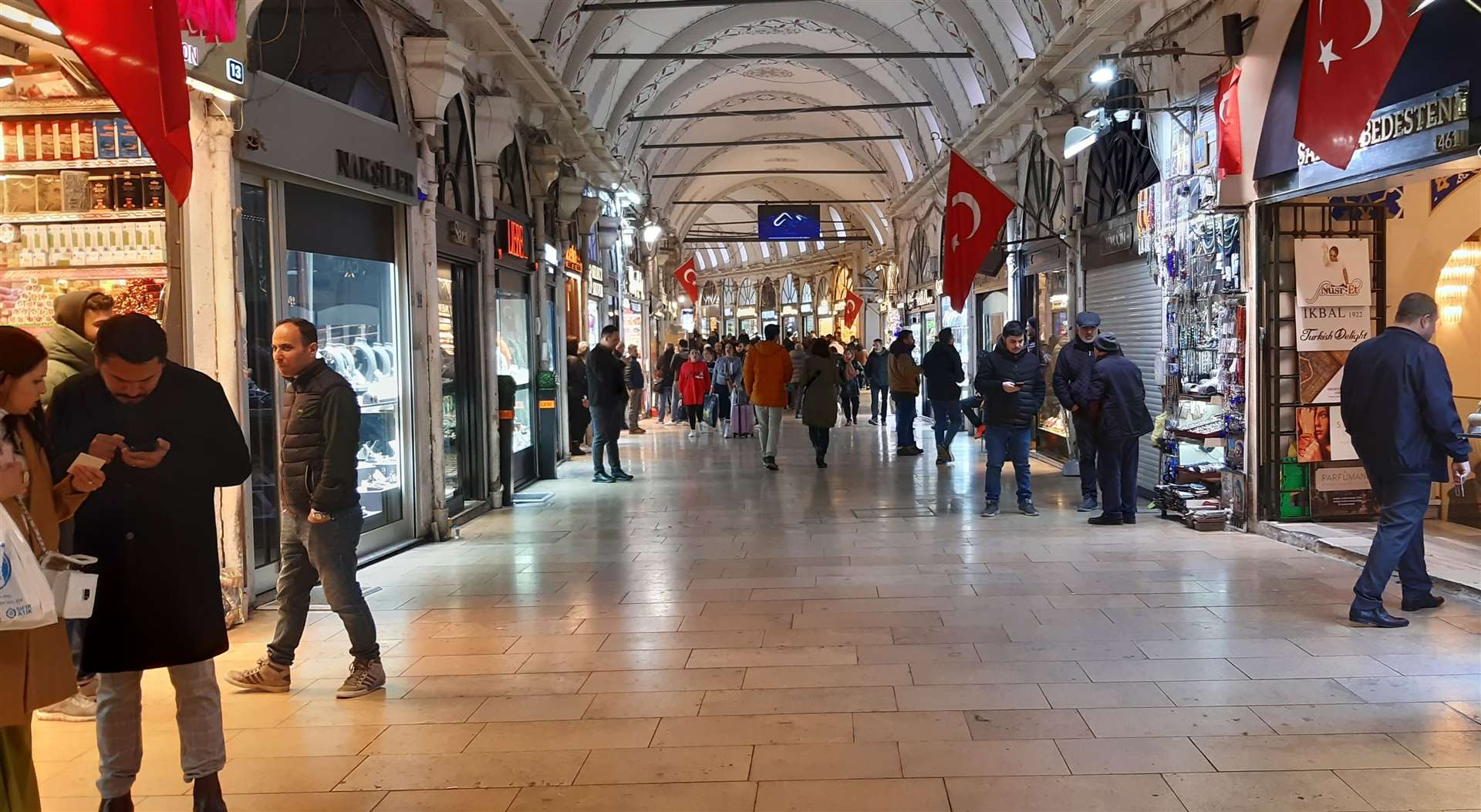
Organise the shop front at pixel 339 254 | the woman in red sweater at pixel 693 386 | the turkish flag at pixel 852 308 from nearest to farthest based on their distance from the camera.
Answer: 1. the shop front at pixel 339 254
2. the woman in red sweater at pixel 693 386
3. the turkish flag at pixel 852 308

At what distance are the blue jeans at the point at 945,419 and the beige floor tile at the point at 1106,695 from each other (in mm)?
8061

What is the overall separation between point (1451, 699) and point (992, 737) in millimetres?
1663

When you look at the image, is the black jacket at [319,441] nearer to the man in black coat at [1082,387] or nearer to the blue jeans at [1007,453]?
the blue jeans at [1007,453]

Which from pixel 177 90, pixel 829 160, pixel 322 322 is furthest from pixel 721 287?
pixel 177 90

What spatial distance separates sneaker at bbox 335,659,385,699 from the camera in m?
4.25

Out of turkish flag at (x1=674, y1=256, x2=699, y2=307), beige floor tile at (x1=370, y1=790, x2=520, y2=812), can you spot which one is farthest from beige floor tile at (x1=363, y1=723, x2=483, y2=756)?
turkish flag at (x1=674, y1=256, x2=699, y2=307)

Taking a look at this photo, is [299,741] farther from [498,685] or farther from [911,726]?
[911,726]

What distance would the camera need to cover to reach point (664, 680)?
4.35 meters

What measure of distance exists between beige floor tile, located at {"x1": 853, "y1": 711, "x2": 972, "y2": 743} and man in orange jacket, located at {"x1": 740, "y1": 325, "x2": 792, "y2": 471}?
25.4 feet

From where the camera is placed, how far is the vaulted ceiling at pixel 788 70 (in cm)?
1245

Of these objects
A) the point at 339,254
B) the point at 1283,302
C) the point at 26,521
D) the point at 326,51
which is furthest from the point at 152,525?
the point at 1283,302

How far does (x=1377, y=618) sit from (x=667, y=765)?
10.8 feet

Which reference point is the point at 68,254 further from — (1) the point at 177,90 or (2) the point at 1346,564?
(2) the point at 1346,564

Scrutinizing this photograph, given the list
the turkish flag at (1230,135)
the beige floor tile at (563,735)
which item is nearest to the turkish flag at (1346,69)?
the turkish flag at (1230,135)
